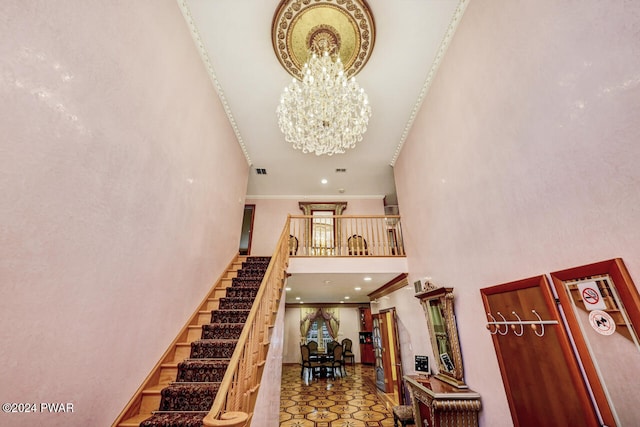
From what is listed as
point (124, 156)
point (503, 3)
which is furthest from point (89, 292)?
point (503, 3)

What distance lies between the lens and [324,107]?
3549mm

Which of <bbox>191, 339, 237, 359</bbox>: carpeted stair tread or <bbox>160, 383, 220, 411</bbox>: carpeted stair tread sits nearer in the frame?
<bbox>160, 383, 220, 411</bbox>: carpeted stair tread

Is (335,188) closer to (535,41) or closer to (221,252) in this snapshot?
(221,252)

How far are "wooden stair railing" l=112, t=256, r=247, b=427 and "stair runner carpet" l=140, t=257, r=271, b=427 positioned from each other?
9cm

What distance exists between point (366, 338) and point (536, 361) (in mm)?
11072

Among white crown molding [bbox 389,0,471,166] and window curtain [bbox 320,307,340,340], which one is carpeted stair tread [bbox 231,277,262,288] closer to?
white crown molding [bbox 389,0,471,166]

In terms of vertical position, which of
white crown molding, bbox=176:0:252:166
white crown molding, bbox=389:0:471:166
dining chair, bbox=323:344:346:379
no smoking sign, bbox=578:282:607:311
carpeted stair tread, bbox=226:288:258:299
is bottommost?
dining chair, bbox=323:344:346:379

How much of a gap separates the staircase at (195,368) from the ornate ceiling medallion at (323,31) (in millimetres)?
4076

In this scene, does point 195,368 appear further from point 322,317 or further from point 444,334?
point 322,317

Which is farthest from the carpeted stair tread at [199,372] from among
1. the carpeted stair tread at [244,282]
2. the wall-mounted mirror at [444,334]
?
the wall-mounted mirror at [444,334]

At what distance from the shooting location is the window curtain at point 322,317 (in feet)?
40.2

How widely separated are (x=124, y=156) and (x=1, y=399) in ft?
6.17

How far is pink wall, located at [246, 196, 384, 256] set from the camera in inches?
341

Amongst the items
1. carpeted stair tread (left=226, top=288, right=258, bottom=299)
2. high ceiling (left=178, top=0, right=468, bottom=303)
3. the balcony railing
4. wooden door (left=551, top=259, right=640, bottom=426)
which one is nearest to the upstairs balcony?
the balcony railing
